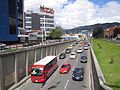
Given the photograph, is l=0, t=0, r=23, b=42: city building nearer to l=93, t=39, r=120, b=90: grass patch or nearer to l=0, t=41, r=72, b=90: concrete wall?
l=0, t=41, r=72, b=90: concrete wall

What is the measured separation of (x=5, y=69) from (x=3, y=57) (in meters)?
1.92

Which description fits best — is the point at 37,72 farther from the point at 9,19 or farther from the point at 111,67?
the point at 9,19

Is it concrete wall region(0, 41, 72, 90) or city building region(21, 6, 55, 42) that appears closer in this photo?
concrete wall region(0, 41, 72, 90)

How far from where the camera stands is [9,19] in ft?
305

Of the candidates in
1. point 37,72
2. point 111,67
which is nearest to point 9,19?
point 37,72

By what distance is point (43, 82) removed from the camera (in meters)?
41.8

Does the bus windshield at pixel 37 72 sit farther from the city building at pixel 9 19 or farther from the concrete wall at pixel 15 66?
the city building at pixel 9 19

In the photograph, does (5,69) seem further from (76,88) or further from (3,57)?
(76,88)

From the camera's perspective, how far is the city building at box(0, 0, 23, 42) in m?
87.3

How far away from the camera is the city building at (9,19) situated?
87.3m

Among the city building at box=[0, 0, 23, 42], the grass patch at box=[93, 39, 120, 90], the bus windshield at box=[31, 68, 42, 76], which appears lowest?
the bus windshield at box=[31, 68, 42, 76]

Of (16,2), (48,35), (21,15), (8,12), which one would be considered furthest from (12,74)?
(48,35)

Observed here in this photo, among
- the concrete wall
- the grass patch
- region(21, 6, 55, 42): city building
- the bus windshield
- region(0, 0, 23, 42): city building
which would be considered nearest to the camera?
the grass patch

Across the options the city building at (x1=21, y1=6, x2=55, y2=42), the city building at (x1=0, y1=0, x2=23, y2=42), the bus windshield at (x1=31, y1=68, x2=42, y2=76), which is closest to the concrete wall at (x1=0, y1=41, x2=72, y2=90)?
the bus windshield at (x1=31, y1=68, x2=42, y2=76)
